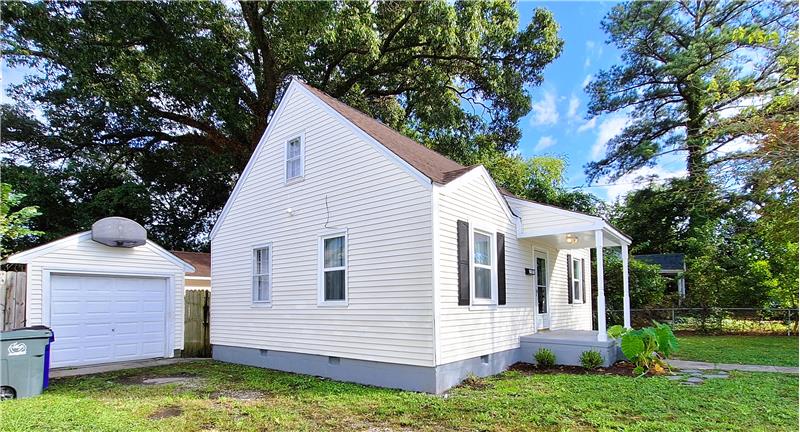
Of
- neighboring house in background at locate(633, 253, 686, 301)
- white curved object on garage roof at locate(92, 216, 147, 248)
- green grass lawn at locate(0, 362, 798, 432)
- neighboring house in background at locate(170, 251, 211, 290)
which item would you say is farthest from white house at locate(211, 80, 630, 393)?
neighboring house in background at locate(633, 253, 686, 301)

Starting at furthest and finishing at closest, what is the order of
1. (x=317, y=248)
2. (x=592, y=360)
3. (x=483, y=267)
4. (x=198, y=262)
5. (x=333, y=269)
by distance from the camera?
1. (x=198, y=262)
2. (x=317, y=248)
3. (x=592, y=360)
4. (x=333, y=269)
5. (x=483, y=267)

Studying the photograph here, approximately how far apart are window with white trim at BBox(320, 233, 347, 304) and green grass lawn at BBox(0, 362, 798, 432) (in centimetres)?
149

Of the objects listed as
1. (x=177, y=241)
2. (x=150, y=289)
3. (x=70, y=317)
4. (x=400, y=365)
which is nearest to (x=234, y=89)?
(x=177, y=241)

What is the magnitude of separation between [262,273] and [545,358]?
612 cm

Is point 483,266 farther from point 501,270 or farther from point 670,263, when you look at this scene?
point 670,263

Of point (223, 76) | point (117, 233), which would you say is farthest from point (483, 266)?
point (223, 76)

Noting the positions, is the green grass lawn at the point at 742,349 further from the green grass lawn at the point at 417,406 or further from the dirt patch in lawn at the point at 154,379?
the dirt patch in lawn at the point at 154,379

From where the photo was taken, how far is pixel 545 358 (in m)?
9.34

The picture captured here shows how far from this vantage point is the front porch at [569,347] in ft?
29.5

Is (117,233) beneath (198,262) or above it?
above

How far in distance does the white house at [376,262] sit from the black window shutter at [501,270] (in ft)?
0.12

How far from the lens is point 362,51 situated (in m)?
18.6

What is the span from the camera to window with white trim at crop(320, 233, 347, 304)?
8.57 m

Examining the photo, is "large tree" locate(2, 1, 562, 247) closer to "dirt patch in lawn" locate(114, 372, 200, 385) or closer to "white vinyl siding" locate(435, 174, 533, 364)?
"white vinyl siding" locate(435, 174, 533, 364)
